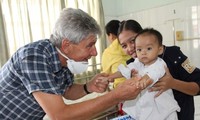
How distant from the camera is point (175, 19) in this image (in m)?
3.75

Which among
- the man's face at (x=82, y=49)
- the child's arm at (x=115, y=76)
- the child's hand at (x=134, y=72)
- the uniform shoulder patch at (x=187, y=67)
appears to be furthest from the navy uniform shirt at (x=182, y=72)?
the man's face at (x=82, y=49)

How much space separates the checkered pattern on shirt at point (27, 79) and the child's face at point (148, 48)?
47cm

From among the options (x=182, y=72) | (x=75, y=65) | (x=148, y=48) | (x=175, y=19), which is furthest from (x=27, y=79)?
(x=175, y=19)

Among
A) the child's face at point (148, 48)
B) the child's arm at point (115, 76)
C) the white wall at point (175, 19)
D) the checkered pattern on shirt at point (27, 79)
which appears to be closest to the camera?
the checkered pattern on shirt at point (27, 79)

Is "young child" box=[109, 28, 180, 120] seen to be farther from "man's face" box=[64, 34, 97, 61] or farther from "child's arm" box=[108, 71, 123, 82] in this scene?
"man's face" box=[64, 34, 97, 61]

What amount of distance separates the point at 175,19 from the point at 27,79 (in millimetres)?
3178

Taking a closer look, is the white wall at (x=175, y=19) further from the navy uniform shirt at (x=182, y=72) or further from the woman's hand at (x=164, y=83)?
the woman's hand at (x=164, y=83)

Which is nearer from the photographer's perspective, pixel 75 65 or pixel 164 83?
pixel 164 83

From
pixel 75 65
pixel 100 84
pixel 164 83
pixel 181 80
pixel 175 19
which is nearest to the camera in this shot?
pixel 164 83

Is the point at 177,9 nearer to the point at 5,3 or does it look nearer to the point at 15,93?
the point at 5,3

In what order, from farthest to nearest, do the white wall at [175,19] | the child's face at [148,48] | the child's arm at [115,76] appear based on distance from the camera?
the white wall at [175,19] < the child's arm at [115,76] < the child's face at [148,48]

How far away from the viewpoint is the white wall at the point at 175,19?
11.5 ft

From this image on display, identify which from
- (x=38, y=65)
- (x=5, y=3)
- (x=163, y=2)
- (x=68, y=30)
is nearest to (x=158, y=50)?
(x=68, y=30)

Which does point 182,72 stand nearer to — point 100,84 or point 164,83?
point 164,83
